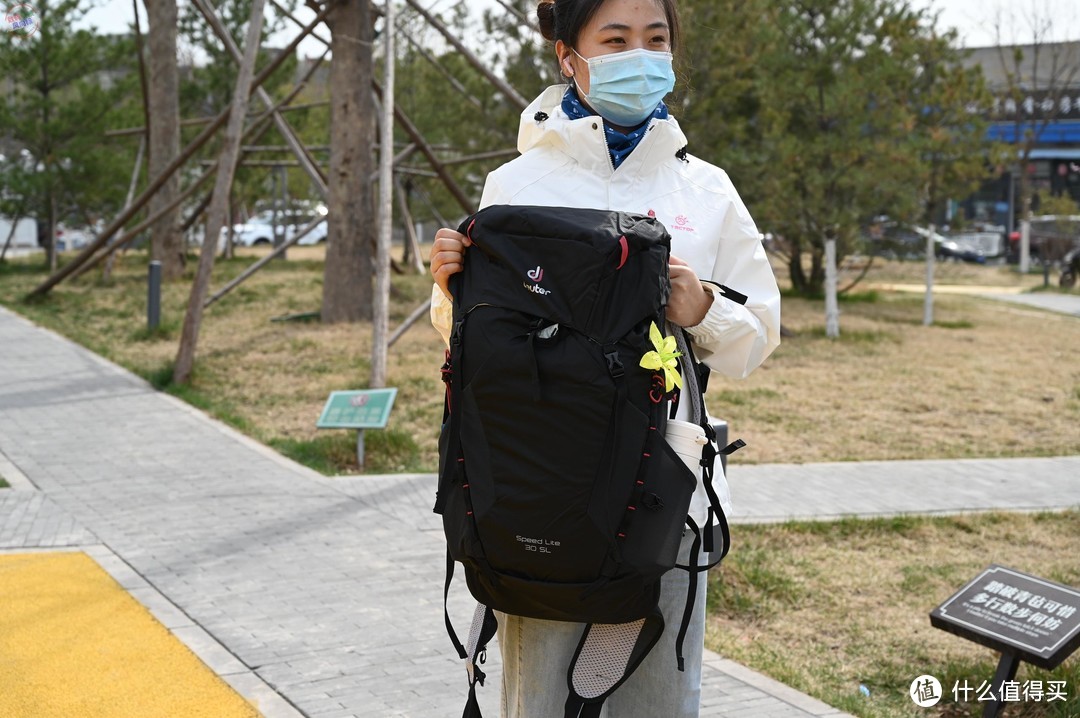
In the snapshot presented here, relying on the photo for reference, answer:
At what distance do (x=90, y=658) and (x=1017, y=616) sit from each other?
322 cm

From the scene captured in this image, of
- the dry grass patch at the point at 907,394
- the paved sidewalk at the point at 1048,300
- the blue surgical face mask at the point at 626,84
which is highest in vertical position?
the blue surgical face mask at the point at 626,84

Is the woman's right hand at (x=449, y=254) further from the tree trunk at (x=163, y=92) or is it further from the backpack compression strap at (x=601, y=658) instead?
the tree trunk at (x=163, y=92)

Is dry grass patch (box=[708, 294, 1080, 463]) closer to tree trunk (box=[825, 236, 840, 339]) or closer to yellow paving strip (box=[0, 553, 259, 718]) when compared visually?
tree trunk (box=[825, 236, 840, 339])

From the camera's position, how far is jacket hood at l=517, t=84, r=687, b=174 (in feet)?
8.07

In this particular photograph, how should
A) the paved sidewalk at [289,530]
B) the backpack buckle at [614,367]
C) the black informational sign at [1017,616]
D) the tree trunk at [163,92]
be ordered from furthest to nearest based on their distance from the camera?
the tree trunk at [163,92] < the paved sidewalk at [289,530] < the black informational sign at [1017,616] < the backpack buckle at [614,367]

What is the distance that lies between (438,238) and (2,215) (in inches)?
898

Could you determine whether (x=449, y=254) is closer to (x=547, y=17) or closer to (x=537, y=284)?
(x=537, y=284)

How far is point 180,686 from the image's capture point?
171 inches

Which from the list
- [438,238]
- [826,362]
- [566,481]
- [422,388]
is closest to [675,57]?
[438,238]

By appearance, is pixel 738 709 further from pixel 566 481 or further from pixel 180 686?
pixel 566 481

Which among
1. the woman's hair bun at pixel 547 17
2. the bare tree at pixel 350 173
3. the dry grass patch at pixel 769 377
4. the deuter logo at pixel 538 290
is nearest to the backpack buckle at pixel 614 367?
the deuter logo at pixel 538 290

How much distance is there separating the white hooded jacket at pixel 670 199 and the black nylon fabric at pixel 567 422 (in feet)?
0.67

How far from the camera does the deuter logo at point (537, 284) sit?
2199mm

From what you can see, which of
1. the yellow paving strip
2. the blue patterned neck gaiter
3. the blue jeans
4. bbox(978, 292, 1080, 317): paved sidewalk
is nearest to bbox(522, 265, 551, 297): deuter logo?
the blue patterned neck gaiter
